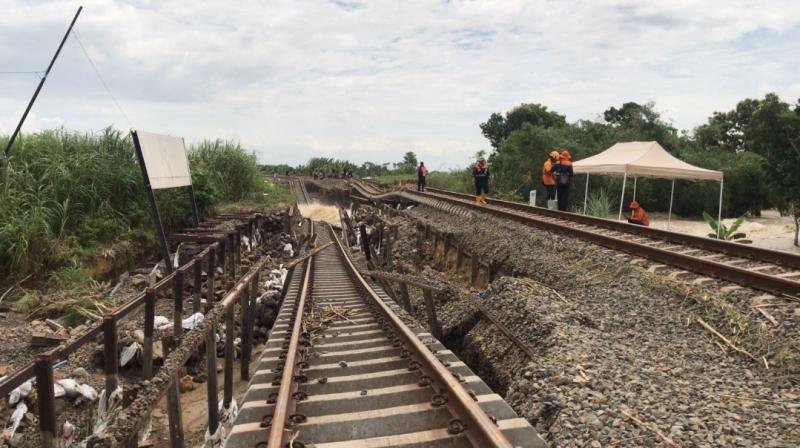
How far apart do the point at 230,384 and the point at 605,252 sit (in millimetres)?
5561

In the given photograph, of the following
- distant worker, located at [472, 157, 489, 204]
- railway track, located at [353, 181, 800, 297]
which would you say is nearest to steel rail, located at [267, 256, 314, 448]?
railway track, located at [353, 181, 800, 297]

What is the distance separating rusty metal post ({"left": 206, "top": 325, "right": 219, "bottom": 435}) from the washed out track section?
467mm

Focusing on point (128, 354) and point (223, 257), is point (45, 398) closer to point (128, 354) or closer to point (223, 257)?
point (128, 354)

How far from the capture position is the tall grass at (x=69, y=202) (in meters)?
9.72

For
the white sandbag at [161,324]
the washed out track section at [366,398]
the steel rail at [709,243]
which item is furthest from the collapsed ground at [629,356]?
the white sandbag at [161,324]

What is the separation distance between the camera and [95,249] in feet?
35.2

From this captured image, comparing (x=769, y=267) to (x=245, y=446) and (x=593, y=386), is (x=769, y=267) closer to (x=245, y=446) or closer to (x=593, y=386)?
(x=593, y=386)

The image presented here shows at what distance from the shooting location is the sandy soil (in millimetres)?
15390

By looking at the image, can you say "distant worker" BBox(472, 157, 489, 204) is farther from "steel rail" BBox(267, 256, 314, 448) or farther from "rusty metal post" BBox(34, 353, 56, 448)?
"rusty metal post" BBox(34, 353, 56, 448)

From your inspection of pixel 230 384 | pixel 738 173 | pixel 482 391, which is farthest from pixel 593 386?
pixel 738 173

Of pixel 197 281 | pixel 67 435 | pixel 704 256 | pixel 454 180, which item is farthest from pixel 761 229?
pixel 67 435

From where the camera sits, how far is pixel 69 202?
11258mm

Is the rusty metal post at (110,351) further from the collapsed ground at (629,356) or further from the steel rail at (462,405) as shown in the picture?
the collapsed ground at (629,356)

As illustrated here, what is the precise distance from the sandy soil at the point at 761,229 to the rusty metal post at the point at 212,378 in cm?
1492
